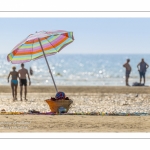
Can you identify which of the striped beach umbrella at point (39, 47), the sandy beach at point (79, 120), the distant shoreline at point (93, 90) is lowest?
the sandy beach at point (79, 120)

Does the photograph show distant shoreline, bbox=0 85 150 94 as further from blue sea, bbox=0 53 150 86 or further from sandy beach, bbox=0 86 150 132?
blue sea, bbox=0 53 150 86

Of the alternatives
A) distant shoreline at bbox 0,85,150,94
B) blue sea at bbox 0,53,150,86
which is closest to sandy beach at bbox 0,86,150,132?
distant shoreline at bbox 0,85,150,94

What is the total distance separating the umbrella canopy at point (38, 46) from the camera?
15.2 meters

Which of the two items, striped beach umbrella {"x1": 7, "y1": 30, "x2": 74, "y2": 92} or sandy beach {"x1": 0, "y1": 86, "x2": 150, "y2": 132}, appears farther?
striped beach umbrella {"x1": 7, "y1": 30, "x2": 74, "y2": 92}

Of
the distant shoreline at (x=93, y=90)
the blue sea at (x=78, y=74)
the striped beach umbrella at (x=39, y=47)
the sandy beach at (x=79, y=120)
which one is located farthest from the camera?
the blue sea at (x=78, y=74)

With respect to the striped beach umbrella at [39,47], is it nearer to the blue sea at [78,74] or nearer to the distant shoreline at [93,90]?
the distant shoreline at [93,90]

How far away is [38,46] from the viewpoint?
15.4 meters

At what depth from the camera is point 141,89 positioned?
24.5 meters

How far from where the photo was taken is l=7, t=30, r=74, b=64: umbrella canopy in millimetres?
15164

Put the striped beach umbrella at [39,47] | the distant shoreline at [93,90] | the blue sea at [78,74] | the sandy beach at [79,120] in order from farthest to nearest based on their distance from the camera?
the blue sea at [78,74]
the distant shoreline at [93,90]
the striped beach umbrella at [39,47]
the sandy beach at [79,120]

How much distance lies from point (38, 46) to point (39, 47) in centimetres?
4

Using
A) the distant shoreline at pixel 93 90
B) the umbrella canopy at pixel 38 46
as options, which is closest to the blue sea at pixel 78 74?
the distant shoreline at pixel 93 90

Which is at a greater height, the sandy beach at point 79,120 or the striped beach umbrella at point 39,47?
the striped beach umbrella at point 39,47

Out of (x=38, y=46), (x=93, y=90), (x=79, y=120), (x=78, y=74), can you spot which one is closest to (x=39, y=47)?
(x=38, y=46)
